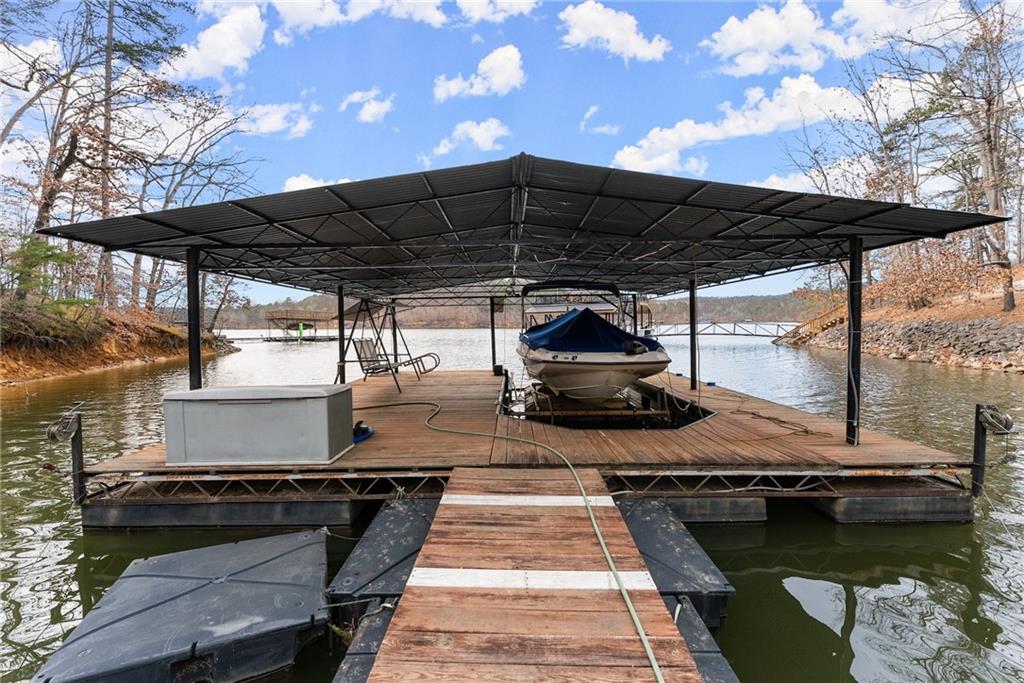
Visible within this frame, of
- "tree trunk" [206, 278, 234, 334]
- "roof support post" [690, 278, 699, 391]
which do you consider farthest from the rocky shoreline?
"tree trunk" [206, 278, 234, 334]

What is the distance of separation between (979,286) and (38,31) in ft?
121

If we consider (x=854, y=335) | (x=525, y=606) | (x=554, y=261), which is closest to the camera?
(x=525, y=606)

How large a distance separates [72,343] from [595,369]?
19.5 m

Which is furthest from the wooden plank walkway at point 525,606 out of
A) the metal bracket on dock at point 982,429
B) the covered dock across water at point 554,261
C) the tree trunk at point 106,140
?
the tree trunk at point 106,140

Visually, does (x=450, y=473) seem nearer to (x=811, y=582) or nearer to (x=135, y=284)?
(x=811, y=582)

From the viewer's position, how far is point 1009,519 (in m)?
4.77

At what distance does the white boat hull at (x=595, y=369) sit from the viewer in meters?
6.72

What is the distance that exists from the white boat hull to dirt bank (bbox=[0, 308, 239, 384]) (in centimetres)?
1582

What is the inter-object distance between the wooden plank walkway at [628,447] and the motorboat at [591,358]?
101 cm

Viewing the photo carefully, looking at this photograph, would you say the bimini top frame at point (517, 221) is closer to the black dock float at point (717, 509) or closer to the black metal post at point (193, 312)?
the black metal post at point (193, 312)

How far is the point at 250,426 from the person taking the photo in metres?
4.61

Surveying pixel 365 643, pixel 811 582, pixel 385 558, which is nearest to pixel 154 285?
pixel 385 558

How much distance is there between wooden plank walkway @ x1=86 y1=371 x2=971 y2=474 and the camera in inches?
185

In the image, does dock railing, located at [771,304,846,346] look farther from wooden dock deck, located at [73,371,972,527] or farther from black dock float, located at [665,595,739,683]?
black dock float, located at [665,595,739,683]
